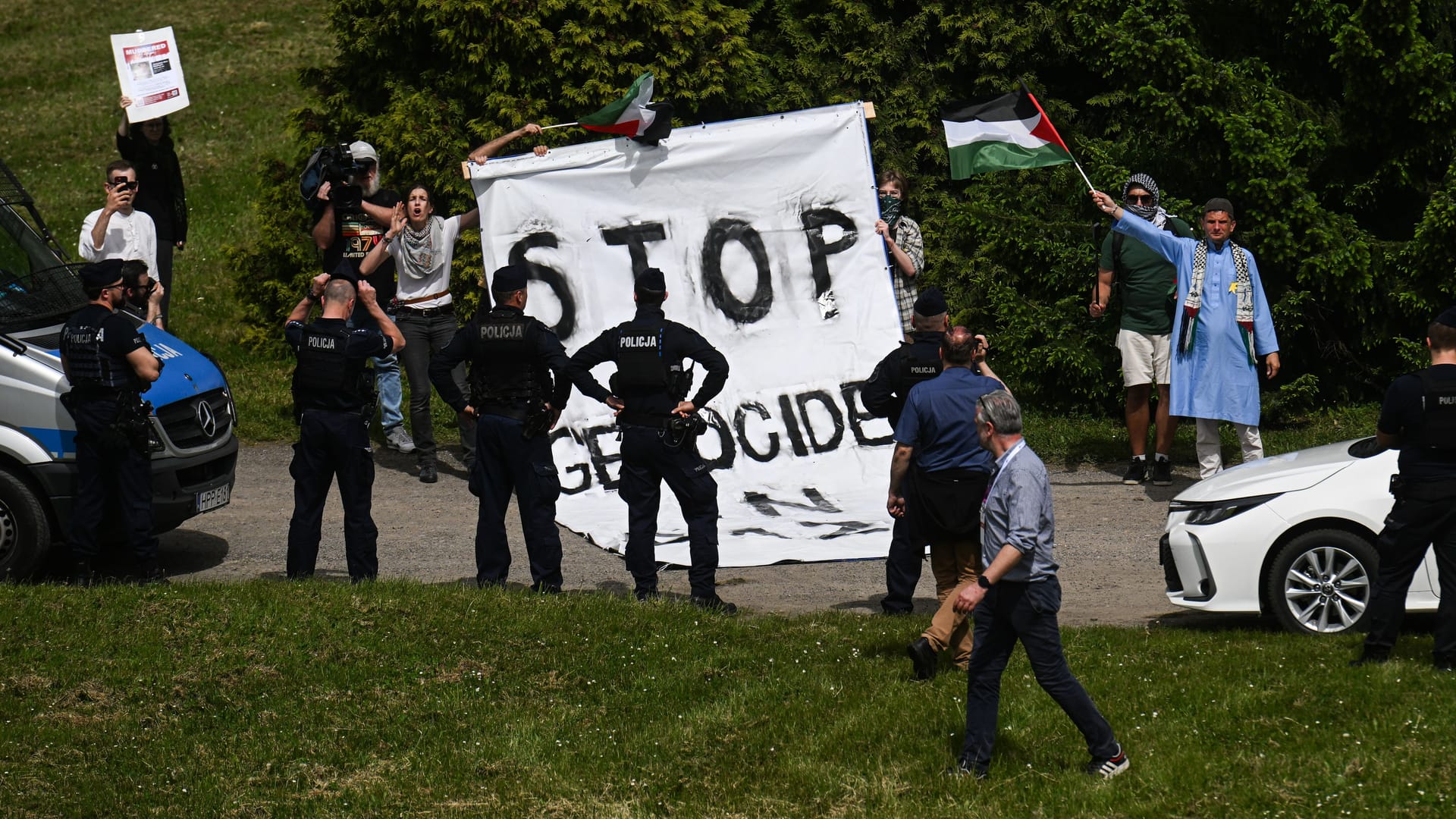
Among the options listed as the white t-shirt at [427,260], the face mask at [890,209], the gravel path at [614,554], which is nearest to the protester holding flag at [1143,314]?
the gravel path at [614,554]

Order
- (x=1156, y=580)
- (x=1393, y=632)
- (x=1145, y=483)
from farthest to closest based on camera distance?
1. (x=1145, y=483)
2. (x=1156, y=580)
3. (x=1393, y=632)

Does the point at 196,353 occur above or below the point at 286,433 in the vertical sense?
above

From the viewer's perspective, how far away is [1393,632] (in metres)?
7.79

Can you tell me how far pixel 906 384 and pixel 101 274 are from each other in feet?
16.4

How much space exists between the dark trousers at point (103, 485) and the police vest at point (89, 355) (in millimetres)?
156

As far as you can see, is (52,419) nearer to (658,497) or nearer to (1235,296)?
(658,497)

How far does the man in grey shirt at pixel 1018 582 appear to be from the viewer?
634cm

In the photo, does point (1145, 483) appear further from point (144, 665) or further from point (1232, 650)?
point (144, 665)

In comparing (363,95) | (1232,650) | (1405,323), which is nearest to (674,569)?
(1232,650)

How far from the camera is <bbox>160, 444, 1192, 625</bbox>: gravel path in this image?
10148mm

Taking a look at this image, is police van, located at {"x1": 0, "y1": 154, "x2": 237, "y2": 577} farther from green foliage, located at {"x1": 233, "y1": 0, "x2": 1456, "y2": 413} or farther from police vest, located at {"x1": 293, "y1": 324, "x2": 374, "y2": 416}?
green foliage, located at {"x1": 233, "y1": 0, "x2": 1456, "y2": 413}

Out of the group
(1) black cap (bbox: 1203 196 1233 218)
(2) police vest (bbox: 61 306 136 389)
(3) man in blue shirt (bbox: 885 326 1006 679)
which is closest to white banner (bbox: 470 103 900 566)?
(1) black cap (bbox: 1203 196 1233 218)

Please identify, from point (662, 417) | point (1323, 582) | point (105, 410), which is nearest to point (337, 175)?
point (105, 410)

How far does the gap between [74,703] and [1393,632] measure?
264 inches
